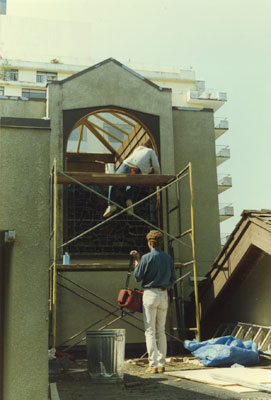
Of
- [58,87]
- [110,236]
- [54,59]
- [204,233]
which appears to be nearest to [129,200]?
[110,236]

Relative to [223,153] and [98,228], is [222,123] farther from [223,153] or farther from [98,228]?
[98,228]

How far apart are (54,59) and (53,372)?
141ft

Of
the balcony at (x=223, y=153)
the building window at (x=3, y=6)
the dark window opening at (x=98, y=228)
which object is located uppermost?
the balcony at (x=223, y=153)

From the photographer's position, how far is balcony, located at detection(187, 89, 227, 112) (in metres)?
49.5

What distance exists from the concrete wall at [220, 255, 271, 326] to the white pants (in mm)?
2499

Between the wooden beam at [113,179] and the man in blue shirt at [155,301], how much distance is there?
271 centimetres

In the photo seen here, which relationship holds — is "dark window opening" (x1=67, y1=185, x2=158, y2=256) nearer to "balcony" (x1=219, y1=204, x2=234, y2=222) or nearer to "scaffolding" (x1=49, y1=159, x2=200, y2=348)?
"scaffolding" (x1=49, y1=159, x2=200, y2=348)

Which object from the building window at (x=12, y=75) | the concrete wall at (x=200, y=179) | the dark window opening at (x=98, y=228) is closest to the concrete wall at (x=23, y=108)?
the dark window opening at (x=98, y=228)

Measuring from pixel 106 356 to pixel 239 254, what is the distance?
10.9 ft

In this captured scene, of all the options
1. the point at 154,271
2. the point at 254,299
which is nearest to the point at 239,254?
the point at 254,299

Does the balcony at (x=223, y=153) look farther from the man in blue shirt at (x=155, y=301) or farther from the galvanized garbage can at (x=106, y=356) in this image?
the galvanized garbage can at (x=106, y=356)

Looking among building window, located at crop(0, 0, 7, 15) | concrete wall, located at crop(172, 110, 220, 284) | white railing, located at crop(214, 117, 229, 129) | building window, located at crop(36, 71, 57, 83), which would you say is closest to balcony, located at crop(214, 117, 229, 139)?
white railing, located at crop(214, 117, 229, 129)

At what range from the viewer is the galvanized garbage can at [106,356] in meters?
7.14

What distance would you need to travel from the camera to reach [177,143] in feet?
41.0
